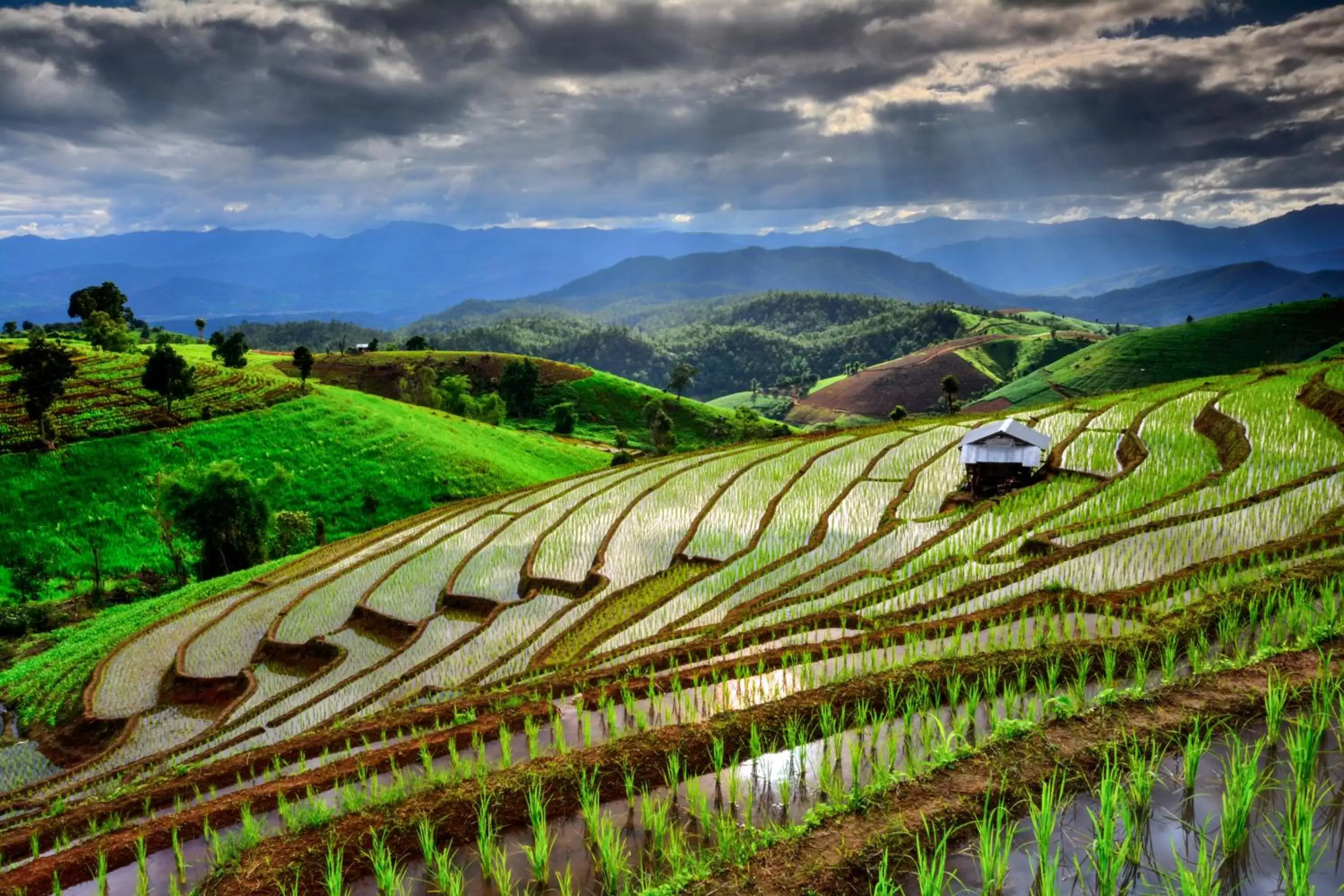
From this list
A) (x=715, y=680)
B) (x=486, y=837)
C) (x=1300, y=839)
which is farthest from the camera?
(x=715, y=680)

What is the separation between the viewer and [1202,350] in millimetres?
122438

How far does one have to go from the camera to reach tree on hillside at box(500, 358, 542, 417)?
105750mm

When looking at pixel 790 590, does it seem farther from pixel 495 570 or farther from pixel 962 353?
pixel 962 353

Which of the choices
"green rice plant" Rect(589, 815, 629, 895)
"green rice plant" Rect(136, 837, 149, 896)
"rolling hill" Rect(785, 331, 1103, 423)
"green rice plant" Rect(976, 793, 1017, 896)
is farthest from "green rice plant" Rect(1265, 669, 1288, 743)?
"rolling hill" Rect(785, 331, 1103, 423)

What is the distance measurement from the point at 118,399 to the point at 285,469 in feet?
50.9

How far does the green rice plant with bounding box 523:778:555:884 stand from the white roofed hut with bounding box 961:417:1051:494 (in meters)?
19.4

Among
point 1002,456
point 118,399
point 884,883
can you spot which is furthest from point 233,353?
point 884,883

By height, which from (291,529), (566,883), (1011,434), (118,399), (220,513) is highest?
(118,399)

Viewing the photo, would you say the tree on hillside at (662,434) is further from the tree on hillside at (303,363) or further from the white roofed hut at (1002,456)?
the white roofed hut at (1002,456)

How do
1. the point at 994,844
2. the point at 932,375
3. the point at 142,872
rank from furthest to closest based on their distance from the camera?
the point at 932,375, the point at 142,872, the point at 994,844

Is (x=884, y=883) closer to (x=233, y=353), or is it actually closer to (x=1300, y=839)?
(x=1300, y=839)

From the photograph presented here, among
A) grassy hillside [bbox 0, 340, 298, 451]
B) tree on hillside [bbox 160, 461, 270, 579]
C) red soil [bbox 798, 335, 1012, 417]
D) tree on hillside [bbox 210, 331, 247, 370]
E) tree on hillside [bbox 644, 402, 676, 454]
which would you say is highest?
tree on hillside [bbox 210, 331, 247, 370]

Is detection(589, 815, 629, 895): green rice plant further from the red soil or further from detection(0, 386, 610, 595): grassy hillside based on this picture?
the red soil

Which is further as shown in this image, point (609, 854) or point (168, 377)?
point (168, 377)
